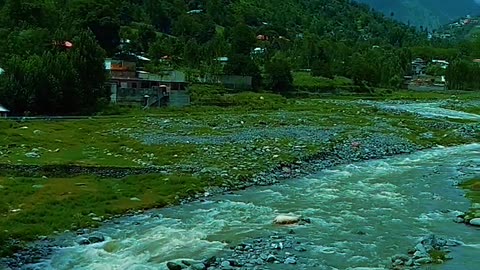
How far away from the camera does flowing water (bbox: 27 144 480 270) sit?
19.7 meters

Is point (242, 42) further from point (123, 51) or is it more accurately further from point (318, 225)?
point (318, 225)

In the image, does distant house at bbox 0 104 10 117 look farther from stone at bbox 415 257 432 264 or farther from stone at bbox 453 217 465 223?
stone at bbox 415 257 432 264

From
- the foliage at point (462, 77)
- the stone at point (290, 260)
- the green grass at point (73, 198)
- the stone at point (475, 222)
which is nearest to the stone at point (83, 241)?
the green grass at point (73, 198)

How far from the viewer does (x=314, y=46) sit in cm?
14412

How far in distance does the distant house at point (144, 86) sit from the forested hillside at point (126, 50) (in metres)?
3.36

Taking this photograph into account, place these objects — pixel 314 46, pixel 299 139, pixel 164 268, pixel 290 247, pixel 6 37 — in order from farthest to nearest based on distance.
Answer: pixel 314 46 < pixel 6 37 < pixel 299 139 < pixel 290 247 < pixel 164 268

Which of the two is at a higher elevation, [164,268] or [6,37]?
[6,37]

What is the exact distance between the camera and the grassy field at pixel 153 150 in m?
25.5

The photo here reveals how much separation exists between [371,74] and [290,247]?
113m

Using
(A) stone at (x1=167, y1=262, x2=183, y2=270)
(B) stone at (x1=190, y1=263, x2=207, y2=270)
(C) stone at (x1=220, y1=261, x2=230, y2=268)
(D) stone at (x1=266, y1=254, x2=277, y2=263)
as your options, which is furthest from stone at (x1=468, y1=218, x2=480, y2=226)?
(A) stone at (x1=167, y1=262, x2=183, y2=270)


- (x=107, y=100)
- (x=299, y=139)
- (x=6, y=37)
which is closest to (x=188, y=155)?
(x=299, y=139)

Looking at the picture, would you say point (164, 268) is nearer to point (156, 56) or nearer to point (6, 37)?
point (6, 37)

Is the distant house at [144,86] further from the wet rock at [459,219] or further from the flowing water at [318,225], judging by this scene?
the wet rock at [459,219]

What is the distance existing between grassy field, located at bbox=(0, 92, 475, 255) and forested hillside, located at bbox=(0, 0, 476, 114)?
610cm
